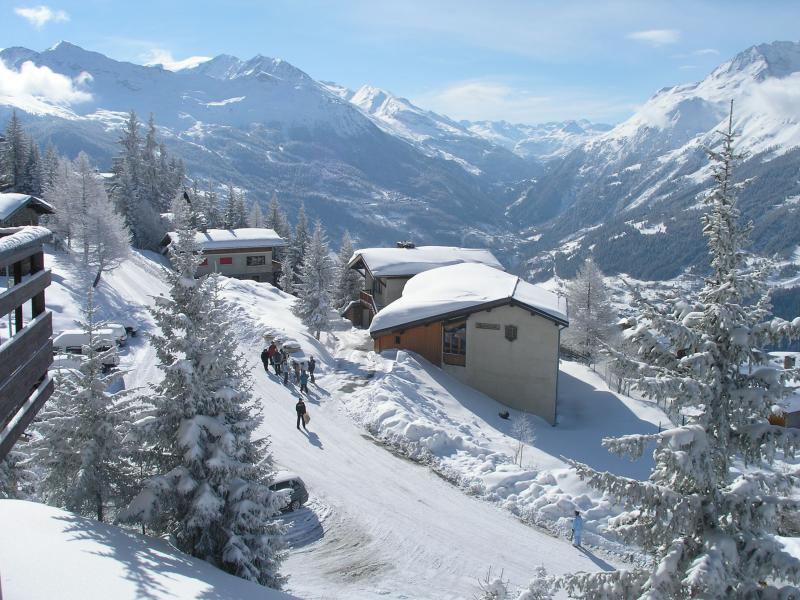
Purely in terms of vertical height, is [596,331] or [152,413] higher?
[152,413]

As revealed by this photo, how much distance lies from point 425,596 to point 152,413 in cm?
770

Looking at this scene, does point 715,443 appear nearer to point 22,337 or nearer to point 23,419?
point 22,337

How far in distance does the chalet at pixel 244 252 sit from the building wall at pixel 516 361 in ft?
133

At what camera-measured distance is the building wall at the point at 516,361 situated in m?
32.1

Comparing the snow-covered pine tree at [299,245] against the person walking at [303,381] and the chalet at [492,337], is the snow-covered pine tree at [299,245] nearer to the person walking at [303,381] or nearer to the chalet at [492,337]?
the chalet at [492,337]

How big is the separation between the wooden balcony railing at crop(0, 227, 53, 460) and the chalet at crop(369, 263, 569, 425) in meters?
23.5

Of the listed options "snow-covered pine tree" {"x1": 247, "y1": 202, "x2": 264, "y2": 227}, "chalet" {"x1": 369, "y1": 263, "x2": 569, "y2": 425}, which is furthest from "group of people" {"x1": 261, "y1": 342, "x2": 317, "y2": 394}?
"snow-covered pine tree" {"x1": 247, "y1": 202, "x2": 264, "y2": 227}

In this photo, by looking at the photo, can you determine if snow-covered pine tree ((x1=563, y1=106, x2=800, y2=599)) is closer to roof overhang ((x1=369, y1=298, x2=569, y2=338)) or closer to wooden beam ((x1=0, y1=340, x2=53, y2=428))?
wooden beam ((x1=0, y1=340, x2=53, y2=428))

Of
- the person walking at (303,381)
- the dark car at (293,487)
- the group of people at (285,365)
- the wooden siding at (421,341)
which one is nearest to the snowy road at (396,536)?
the dark car at (293,487)

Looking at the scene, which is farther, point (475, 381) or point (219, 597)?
point (475, 381)

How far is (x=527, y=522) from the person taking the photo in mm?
19094

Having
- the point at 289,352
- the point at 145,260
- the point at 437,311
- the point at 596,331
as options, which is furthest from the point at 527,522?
the point at 145,260

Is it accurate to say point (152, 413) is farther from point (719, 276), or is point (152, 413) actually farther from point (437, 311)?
point (437, 311)

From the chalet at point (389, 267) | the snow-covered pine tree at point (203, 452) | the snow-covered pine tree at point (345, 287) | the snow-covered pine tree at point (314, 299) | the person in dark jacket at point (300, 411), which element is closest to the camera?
the snow-covered pine tree at point (203, 452)
